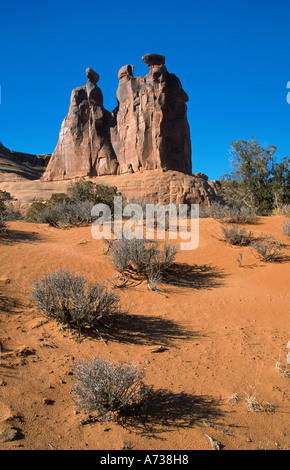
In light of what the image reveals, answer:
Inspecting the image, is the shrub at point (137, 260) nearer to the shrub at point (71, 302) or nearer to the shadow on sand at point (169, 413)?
the shrub at point (71, 302)

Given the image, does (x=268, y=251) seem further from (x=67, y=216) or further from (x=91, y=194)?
(x=91, y=194)

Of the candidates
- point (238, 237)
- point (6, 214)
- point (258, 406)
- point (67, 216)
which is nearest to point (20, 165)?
point (6, 214)

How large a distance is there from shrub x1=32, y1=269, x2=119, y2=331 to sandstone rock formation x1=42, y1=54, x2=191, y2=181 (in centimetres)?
3506

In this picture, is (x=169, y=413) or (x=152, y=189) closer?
(x=169, y=413)

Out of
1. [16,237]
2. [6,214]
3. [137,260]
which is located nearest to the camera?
[137,260]

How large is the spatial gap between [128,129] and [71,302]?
3990 cm

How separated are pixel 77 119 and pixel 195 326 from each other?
43.9m

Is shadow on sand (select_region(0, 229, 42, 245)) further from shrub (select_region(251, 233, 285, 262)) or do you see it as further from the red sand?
shrub (select_region(251, 233, 285, 262))

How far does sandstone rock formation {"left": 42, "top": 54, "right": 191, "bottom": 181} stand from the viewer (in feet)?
126

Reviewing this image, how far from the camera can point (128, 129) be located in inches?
1604

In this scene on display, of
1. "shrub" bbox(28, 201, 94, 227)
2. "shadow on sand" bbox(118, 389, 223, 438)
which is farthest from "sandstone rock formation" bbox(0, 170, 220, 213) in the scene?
"shadow on sand" bbox(118, 389, 223, 438)

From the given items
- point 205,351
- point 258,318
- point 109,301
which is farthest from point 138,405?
point 258,318

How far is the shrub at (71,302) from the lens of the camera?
3.85 metres

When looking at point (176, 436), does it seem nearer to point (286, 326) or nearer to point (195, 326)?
point (195, 326)
